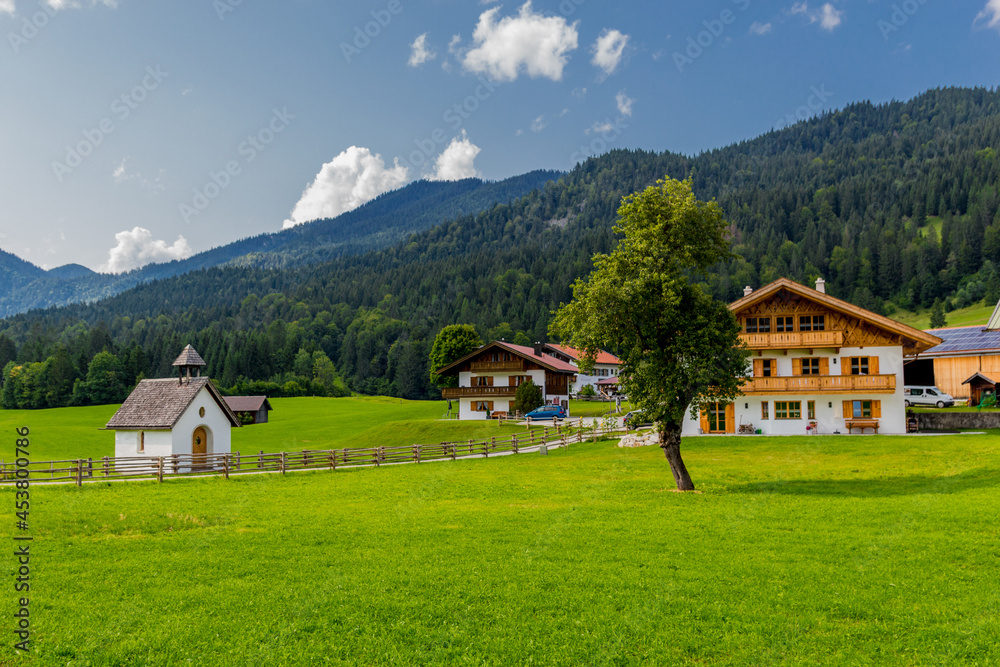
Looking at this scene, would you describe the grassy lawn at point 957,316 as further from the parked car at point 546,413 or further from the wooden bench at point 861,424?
the parked car at point 546,413

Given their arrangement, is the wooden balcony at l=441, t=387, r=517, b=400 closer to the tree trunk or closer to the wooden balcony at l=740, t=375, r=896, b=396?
the wooden balcony at l=740, t=375, r=896, b=396

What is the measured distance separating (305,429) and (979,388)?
70.0 metres

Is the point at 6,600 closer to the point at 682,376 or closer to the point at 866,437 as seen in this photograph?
the point at 682,376

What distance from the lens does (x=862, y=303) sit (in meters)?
142

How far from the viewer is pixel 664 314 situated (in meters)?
24.3

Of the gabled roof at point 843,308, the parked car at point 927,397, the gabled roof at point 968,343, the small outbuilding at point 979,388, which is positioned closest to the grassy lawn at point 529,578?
the gabled roof at point 843,308

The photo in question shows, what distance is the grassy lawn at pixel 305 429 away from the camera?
195 feet

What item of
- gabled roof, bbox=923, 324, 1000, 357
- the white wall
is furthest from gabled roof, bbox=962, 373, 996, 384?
the white wall

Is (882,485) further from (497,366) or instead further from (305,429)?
(305,429)

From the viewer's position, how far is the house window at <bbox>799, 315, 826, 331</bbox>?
44.4 m

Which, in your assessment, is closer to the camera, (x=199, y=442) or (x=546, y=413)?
(x=199, y=442)

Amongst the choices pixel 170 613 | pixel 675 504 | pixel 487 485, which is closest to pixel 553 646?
pixel 170 613

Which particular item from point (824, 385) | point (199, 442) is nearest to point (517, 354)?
point (824, 385)

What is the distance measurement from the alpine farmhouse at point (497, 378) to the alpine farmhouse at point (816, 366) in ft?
90.7
